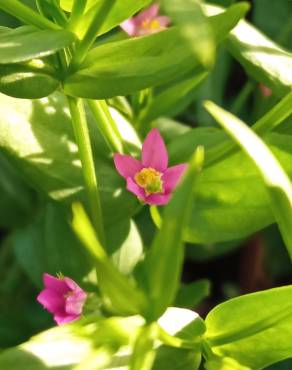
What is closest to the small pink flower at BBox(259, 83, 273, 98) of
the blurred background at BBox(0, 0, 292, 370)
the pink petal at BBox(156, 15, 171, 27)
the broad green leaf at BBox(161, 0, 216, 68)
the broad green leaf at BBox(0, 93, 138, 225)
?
the blurred background at BBox(0, 0, 292, 370)

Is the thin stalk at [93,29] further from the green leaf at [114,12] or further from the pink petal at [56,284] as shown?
the pink petal at [56,284]

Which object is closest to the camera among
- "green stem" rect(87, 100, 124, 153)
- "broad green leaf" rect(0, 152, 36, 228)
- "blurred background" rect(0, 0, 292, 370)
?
"green stem" rect(87, 100, 124, 153)

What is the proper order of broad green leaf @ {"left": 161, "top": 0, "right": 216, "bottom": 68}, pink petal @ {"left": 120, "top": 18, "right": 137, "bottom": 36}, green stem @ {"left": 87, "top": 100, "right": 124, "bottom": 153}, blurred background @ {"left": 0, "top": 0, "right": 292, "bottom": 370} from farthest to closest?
blurred background @ {"left": 0, "top": 0, "right": 292, "bottom": 370}
pink petal @ {"left": 120, "top": 18, "right": 137, "bottom": 36}
green stem @ {"left": 87, "top": 100, "right": 124, "bottom": 153}
broad green leaf @ {"left": 161, "top": 0, "right": 216, "bottom": 68}

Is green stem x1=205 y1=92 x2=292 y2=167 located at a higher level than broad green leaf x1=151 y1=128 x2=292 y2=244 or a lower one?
higher

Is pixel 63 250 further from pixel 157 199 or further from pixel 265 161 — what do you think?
pixel 265 161

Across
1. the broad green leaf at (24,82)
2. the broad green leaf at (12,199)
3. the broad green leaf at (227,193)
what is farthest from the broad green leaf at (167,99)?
the broad green leaf at (12,199)

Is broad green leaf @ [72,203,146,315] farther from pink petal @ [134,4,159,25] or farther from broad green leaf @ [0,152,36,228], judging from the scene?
broad green leaf @ [0,152,36,228]

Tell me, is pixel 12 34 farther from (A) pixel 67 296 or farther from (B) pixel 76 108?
(A) pixel 67 296
